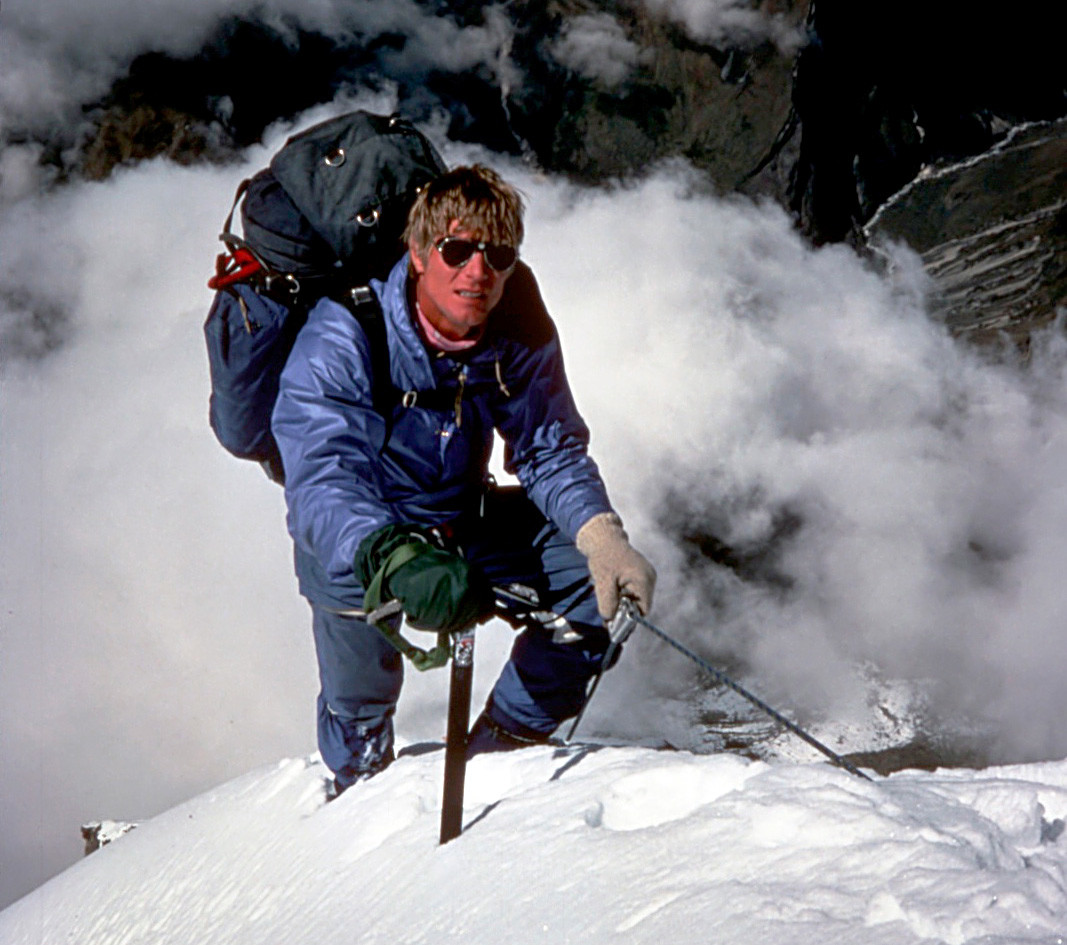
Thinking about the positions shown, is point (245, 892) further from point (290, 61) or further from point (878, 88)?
point (878, 88)

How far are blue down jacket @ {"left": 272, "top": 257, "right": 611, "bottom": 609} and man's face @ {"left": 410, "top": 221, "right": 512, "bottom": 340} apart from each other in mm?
58

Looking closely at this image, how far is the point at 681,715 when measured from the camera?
38.0 ft

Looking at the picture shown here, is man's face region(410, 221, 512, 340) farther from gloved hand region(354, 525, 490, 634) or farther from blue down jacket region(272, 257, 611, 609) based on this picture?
gloved hand region(354, 525, 490, 634)

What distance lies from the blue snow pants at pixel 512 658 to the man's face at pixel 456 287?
0.68 metres

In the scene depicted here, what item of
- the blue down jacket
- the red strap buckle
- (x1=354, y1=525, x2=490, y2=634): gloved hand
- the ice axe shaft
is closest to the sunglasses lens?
the blue down jacket

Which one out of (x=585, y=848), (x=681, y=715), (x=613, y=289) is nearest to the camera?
(x=585, y=848)

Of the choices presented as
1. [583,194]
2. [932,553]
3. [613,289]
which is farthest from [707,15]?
[932,553]

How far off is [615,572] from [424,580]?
64cm

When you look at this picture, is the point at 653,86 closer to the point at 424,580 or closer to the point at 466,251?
the point at 466,251

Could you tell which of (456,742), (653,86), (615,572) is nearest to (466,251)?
(615,572)

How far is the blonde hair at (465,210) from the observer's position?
8.17 ft

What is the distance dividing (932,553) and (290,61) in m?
12.6

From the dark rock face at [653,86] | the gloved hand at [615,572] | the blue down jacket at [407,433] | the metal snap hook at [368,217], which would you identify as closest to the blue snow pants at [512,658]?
the blue down jacket at [407,433]

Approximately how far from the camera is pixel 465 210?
8.14ft
